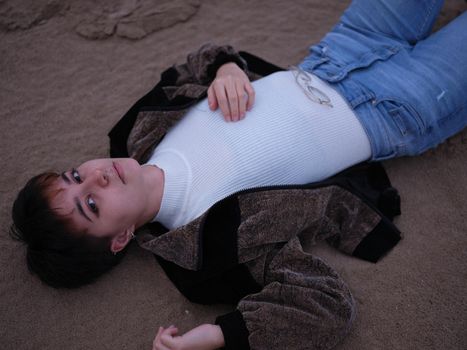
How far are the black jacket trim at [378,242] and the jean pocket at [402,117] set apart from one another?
1.21 ft

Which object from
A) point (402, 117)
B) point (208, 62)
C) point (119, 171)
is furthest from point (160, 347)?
point (402, 117)

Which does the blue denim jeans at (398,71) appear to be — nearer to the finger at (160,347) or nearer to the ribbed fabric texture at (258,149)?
the ribbed fabric texture at (258,149)

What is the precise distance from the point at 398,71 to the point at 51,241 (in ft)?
4.70

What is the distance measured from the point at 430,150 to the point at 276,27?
3.71 feet

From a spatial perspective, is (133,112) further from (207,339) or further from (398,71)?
(398,71)

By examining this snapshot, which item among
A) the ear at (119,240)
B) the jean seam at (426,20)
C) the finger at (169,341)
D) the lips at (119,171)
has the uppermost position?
→ the jean seam at (426,20)

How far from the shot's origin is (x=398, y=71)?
1550 mm

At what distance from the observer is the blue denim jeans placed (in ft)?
4.85

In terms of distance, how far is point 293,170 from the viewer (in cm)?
135

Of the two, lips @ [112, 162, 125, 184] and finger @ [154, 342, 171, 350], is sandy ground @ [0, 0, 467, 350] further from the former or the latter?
lips @ [112, 162, 125, 184]

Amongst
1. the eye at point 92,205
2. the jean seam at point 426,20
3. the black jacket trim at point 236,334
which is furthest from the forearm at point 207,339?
the jean seam at point 426,20

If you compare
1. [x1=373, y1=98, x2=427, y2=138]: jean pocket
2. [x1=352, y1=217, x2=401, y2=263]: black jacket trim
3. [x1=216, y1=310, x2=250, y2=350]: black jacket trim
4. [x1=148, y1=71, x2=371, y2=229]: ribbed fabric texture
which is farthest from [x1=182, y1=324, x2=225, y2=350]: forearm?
[x1=373, y1=98, x2=427, y2=138]: jean pocket

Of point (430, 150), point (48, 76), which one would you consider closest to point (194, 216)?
point (430, 150)

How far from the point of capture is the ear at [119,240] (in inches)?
50.2
